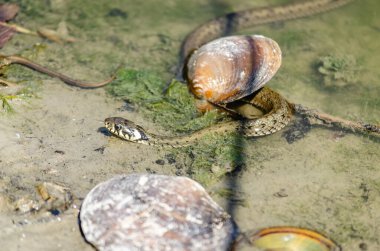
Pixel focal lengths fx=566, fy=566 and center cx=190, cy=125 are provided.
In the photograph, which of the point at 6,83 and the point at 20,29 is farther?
the point at 20,29

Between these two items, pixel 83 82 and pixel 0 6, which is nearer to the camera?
pixel 83 82

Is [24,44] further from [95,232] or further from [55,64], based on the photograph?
[95,232]

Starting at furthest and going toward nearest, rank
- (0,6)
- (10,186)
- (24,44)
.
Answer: (0,6) < (24,44) < (10,186)

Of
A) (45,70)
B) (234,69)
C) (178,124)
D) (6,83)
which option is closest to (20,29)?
(45,70)

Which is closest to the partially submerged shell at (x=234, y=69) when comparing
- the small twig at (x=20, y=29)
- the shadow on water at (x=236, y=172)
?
the shadow on water at (x=236, y=172)

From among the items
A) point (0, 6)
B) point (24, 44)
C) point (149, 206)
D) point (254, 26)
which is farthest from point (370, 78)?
point (0, 6)

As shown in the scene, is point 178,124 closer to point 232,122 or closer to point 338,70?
point 232,122

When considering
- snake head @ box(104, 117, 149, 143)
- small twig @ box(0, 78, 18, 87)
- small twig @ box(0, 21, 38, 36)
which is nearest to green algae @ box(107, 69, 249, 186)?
snake head @ box(104, 117, 149, 143)
